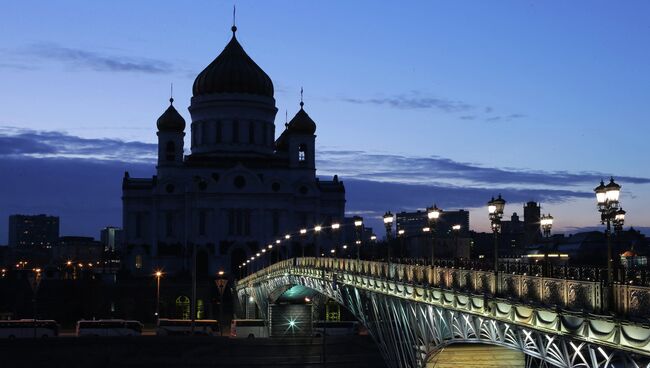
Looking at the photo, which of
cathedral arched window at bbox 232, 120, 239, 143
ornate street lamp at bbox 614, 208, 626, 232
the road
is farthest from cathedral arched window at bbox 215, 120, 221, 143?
ornate street lamp at bbox 614, 208, 626, 232

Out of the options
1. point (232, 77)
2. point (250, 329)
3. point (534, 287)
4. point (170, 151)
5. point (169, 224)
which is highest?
point (232, 77)

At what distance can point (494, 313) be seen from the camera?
87.6 feet

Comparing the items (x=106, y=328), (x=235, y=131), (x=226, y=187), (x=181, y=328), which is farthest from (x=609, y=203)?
(x=235, y=131)

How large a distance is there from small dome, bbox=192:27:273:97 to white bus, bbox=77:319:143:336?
44.4m

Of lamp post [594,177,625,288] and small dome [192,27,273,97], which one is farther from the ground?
small dome [192,27,273,97]

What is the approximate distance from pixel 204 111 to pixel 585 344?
10052 centimetres

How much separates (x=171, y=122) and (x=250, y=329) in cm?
4243

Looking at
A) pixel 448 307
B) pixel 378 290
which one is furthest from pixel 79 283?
pixel 448 307

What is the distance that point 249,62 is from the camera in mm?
121062

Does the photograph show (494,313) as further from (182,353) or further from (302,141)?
(302,141)

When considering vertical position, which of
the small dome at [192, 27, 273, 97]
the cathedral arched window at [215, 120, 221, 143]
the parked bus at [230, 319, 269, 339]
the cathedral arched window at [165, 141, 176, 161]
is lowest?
the parked bus at [230, 319, 269, 339]

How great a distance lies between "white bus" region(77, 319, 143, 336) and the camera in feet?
255

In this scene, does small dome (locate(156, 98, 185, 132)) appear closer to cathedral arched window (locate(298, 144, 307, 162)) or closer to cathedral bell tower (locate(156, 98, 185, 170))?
cathedral bell tower (locate(156, 98, 185, 170))

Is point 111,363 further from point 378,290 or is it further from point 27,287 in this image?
point 27,287
